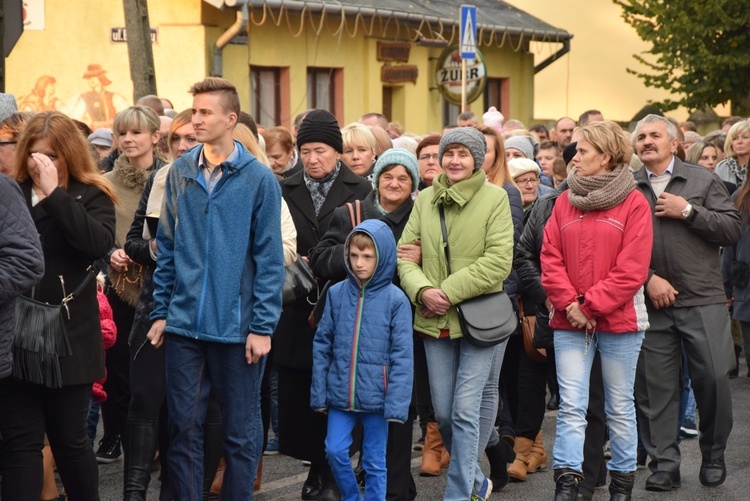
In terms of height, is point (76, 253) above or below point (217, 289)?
above

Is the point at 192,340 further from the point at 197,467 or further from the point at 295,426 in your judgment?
the point at 295,426

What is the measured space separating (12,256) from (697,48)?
28.6m

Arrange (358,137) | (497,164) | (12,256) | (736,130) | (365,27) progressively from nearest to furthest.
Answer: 1. (12,256)
2. (497,164)
3. (358,137)
4. (736,130)
5. (365,27)

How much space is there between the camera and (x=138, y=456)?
274 inches

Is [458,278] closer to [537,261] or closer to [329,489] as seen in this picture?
[537,261]

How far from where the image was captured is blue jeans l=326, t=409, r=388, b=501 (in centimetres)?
684

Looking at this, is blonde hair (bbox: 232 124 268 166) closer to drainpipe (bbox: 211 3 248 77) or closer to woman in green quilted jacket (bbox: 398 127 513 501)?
woman in green quilted jacket (bbox: 398 127 513 501)

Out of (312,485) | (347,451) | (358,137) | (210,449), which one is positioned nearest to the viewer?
(210,449)

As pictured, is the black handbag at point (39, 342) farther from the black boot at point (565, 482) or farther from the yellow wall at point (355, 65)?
the yellow wall at point (355, 65)

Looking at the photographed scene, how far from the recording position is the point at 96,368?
21.0 ft

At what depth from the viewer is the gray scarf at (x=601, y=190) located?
7.23 meters

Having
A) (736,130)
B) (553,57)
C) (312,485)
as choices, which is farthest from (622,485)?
(553,57)

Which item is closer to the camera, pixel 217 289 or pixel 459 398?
pixel 217 289

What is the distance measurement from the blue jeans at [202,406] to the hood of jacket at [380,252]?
0.96m
